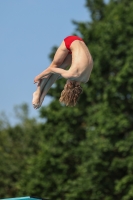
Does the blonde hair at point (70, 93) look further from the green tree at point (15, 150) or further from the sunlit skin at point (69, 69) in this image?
the green tree at point (15, 150)

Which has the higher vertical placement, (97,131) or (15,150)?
(15,150)

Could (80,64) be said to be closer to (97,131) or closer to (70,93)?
(70,93)

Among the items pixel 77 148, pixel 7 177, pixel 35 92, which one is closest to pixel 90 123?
pixel 77 148

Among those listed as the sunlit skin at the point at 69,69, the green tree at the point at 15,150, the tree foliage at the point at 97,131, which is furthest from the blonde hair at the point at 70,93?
the green tree at the point at 15,150

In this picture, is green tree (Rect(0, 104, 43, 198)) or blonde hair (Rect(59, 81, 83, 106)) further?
green tree (Rect(0, 104, 43, 198))

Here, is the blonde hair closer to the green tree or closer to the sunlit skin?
the sunlit skin

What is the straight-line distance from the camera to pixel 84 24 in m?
36.5

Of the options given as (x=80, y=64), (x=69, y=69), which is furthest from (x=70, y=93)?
(x=80, y=64)

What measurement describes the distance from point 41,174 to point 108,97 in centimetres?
679

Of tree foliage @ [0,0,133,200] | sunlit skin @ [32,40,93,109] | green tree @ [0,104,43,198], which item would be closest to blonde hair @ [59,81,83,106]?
sunlit skin @ [32,40,93,109]

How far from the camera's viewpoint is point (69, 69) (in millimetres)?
10812

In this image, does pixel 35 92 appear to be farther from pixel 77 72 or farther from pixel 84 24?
pixel 84 24

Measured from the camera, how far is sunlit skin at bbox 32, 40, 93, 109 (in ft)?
35.4

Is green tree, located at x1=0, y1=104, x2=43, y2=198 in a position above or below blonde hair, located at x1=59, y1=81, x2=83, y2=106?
above
